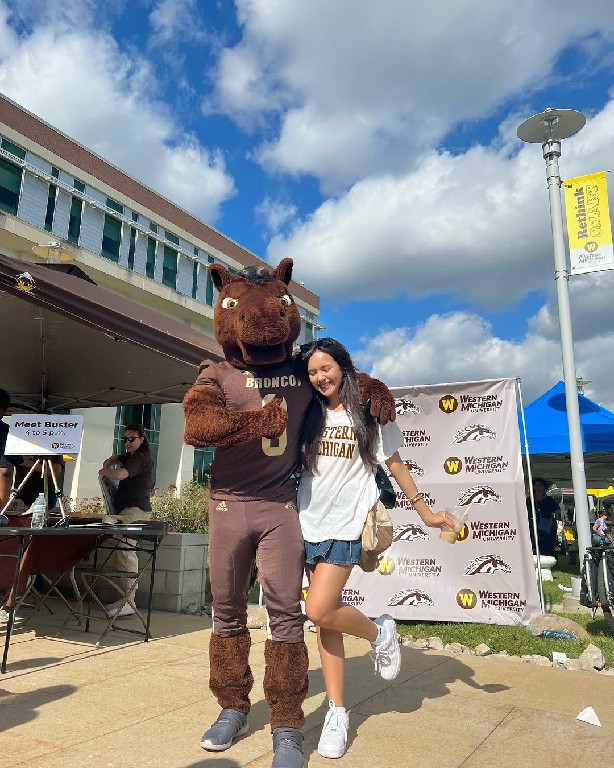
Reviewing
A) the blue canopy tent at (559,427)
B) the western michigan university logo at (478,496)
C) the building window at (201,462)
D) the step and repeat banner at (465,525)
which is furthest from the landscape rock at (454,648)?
the building window at (201,462)

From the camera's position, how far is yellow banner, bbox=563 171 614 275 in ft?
24.2

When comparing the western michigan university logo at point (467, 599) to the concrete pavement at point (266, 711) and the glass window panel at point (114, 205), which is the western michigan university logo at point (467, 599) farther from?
the glass window panel at point (114, 205)

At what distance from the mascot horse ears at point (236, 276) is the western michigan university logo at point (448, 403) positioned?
295cm

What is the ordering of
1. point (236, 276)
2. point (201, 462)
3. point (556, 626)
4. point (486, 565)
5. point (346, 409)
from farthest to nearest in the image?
point (201, 462)
point (486, 565)
point (556, 626)
point (236, 276)
point (346, 409)

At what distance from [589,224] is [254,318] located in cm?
614

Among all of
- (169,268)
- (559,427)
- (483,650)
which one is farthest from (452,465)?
(169,268)

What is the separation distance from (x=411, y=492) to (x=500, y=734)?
121 centimetres

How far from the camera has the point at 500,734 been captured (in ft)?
9.56

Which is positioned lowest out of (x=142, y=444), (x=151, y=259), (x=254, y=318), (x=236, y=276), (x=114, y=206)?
(x=142, y=444)

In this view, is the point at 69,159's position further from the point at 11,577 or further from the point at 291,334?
the point at 291,334

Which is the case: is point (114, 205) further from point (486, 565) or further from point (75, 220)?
point (486, 565)

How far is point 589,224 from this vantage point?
24.4 ft

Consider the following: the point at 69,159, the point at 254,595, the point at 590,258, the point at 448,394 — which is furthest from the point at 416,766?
the point at 69,159

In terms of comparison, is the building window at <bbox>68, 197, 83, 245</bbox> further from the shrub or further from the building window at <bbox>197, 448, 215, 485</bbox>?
the shrub
